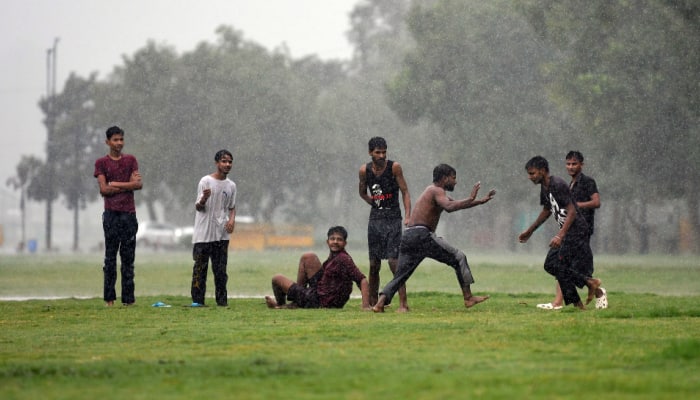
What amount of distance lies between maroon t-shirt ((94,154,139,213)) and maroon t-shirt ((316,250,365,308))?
7.98ft

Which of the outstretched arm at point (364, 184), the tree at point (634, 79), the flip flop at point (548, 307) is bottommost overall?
the flip flop at point (548, 307)

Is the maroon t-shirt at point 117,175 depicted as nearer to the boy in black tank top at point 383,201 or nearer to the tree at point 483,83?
the boy in black tank top at point 383,201

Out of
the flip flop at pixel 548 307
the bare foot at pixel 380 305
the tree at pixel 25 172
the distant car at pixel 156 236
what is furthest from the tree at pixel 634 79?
the tree at pixel 25 172

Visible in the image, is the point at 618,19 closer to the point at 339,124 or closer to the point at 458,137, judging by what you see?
the point at 458,137

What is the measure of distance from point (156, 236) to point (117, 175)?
57.9 meters

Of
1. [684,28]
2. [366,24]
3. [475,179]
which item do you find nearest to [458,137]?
[475,179]

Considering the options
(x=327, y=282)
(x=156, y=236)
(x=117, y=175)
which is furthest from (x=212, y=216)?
(x=156, y=236)

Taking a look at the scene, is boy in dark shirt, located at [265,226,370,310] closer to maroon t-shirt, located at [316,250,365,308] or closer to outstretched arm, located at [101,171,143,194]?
maroon t-shirt, located at [316,250,365,308]

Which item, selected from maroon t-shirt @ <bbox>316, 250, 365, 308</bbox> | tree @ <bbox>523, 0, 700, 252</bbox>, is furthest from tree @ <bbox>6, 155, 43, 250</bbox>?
maroon t-shirt @ <bbox>316, 250, 365, 308</bbox>

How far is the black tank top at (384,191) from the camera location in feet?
48.6

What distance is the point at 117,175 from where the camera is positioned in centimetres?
1557

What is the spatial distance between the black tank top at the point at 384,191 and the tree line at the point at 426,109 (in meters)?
22.4

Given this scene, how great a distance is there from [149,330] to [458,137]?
49631 millimetres

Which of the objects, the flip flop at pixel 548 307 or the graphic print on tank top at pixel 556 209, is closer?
the graphic print on tank top at pixel 556 209
